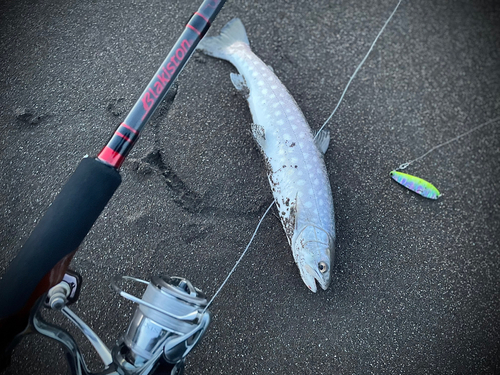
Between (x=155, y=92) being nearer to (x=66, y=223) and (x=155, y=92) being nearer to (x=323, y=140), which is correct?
(x=66, y=223)

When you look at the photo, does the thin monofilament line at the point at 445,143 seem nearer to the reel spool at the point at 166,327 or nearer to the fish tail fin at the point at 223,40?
the fish tail fin at the point at 223,40

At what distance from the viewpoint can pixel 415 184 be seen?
1.99m

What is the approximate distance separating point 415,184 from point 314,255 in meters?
0.82

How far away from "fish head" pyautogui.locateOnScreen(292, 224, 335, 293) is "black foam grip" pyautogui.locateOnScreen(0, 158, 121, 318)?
3.20 feet

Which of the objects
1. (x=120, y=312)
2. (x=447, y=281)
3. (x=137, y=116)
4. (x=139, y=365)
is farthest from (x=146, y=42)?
(x=447, y=281)

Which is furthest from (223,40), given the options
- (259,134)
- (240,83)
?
(259,134)

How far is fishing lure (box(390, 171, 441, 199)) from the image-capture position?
6.51 feet

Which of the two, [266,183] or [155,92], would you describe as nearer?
[155,92]

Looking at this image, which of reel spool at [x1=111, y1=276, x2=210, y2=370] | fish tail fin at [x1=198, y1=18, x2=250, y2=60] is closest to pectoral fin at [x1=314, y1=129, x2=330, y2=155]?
fish tail fin at [x1=198, y1=18, x2=250, y2=60]

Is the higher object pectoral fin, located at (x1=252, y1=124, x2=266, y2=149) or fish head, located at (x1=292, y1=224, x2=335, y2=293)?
pectoral fin, located at (x1=252, y1=124, x2=266, y2=149)

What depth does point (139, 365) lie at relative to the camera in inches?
49.7

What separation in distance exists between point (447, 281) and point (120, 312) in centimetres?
185

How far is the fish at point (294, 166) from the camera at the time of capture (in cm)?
172

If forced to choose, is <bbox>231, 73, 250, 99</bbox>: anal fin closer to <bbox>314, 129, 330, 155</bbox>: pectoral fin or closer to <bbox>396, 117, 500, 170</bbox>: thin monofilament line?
<bbox>314, 129, 330, 155</bbox>: pectoral fin
